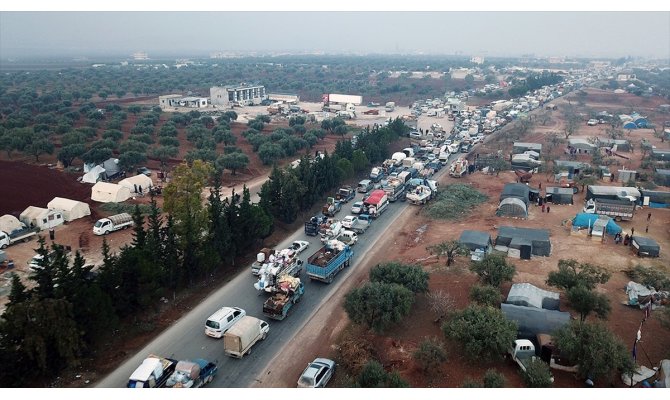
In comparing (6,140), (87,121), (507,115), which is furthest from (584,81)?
(6,140)

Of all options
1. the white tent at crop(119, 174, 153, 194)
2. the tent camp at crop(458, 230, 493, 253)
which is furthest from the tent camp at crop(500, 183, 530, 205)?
the white tent at crop(119, 174, 153, 194)

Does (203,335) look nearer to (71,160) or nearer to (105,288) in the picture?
(105,288)

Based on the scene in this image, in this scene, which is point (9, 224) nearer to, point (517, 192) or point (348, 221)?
point (348, 221)

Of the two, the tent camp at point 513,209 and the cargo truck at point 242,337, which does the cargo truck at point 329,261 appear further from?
the tent camp at point 513,209

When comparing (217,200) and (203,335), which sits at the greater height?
(217,200)

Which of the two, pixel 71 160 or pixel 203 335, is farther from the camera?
pixel 71 160

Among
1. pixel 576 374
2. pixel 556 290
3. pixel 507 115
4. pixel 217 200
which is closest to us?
pixel 576 374
